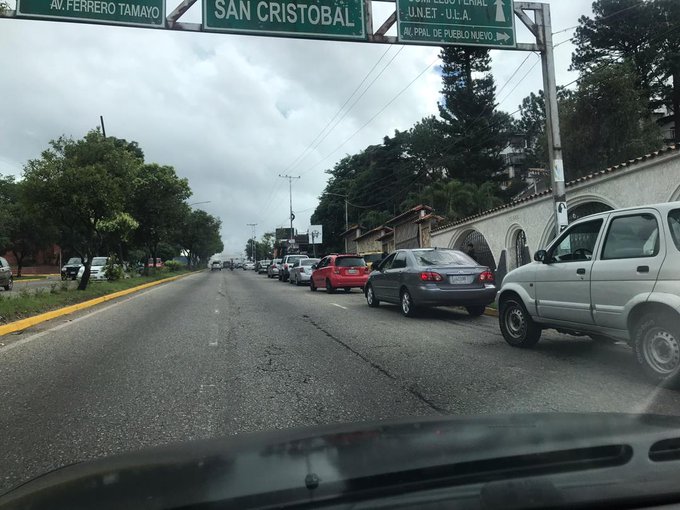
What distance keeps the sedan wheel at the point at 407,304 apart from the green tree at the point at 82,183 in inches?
418

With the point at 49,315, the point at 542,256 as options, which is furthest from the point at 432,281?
the point at 49,315

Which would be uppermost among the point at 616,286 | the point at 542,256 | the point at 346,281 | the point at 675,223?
the point at 675,223

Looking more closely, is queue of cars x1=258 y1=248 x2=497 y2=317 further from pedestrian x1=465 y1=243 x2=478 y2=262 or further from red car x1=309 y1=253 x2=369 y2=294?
pedestrian x1=465 y1=243 x2=478 y2=262

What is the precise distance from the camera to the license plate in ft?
36.1

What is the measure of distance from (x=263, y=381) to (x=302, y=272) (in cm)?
2085

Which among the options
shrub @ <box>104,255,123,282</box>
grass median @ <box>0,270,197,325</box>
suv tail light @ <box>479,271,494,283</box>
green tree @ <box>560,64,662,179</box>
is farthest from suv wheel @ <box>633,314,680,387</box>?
green tree @ <box>560,64,662,179</box>

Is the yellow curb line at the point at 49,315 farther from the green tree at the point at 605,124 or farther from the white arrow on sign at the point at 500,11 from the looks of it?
the green tree at the point at 605,124

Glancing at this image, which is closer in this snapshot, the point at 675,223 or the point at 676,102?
the point at 675,223

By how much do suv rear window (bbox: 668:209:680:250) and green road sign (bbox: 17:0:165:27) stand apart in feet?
29.5

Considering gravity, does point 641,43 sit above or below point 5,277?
above

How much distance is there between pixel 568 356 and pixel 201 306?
1060 centimetres

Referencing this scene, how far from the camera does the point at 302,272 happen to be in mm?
26609

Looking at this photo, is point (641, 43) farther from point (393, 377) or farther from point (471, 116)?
point (393, 377)

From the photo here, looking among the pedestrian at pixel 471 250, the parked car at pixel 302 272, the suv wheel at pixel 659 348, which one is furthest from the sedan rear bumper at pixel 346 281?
the suv wheel at pixel 659 348
